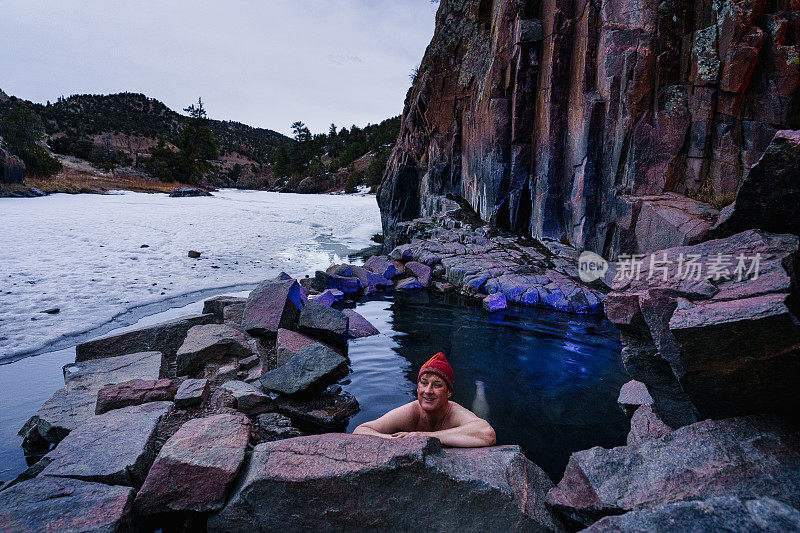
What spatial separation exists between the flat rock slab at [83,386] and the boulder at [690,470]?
478 centimetres

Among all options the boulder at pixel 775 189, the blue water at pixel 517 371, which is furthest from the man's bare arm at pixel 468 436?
the boulder at pixel 775 189

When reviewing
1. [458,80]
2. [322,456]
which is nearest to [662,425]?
[322,456]

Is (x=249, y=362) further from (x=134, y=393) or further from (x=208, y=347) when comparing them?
(x=134, y=393)

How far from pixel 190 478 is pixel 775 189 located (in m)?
5.02

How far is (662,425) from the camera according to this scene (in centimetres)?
359

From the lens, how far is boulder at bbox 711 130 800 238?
3.02 metres

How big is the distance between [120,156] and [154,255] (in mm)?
50902

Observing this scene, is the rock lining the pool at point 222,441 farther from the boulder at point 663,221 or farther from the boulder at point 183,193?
the boulder at point 183,193

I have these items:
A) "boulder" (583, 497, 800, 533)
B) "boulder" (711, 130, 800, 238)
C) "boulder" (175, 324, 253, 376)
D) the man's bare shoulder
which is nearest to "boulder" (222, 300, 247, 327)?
"boulder" (175, 324, 253, 376)

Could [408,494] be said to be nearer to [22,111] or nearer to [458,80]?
[458,80]

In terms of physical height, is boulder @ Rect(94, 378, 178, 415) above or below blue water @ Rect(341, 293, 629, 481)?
above

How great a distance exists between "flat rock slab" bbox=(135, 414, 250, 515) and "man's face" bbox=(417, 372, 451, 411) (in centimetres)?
164

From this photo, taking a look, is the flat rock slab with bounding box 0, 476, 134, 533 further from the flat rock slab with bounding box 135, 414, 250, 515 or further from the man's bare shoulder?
the man's bare shoulder

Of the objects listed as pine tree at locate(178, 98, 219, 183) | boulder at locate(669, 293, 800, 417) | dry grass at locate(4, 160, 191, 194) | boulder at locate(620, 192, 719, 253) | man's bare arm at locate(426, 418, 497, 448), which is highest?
pine tree at locate(178, 98, 219, 183)
